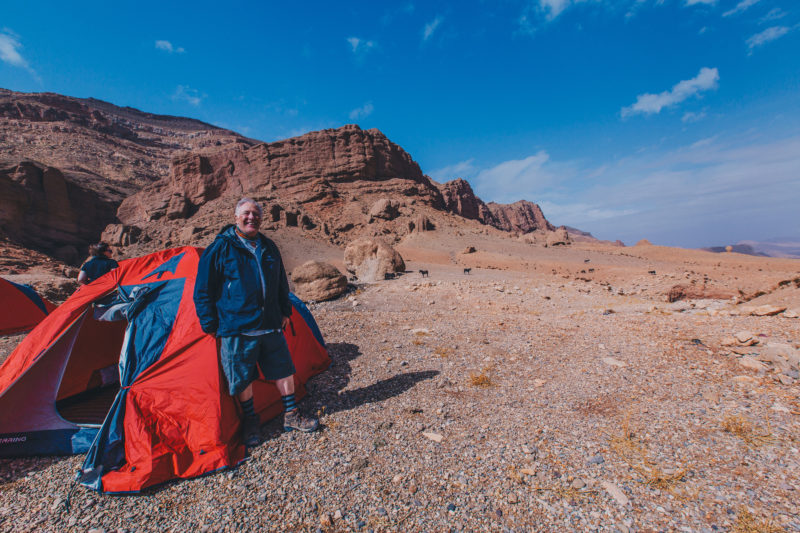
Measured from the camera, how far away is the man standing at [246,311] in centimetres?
323

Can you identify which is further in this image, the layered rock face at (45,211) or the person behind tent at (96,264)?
the layered rock face at (45,211)

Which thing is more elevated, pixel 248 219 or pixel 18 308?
pixel 248 219

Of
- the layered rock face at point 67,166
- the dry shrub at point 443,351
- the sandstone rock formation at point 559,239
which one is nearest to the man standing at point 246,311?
the dry shrub at point 443,351

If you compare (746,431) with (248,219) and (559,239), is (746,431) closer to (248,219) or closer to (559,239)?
(248,219)

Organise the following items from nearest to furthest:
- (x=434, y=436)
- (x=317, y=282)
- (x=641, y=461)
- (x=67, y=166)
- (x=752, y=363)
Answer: (x=641, y=461) → (x=434, y=436) → (x=752, y=363) → (x=317, y=282) → (x=67, y=166)

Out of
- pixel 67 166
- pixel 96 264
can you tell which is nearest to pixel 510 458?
pixel 96 264

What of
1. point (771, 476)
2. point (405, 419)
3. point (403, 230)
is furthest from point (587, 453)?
point (403, 230)

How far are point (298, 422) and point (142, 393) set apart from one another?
5.09 ft

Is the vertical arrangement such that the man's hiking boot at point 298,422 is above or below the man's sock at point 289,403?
below

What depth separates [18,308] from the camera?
722 centimetres

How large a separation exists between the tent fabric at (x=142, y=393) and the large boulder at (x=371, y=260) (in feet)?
41.9

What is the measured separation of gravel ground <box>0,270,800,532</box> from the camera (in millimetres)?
2338

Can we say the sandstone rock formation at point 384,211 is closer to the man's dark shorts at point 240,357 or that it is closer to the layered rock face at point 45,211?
the layered rock face at point 45,211

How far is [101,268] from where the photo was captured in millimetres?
5633
